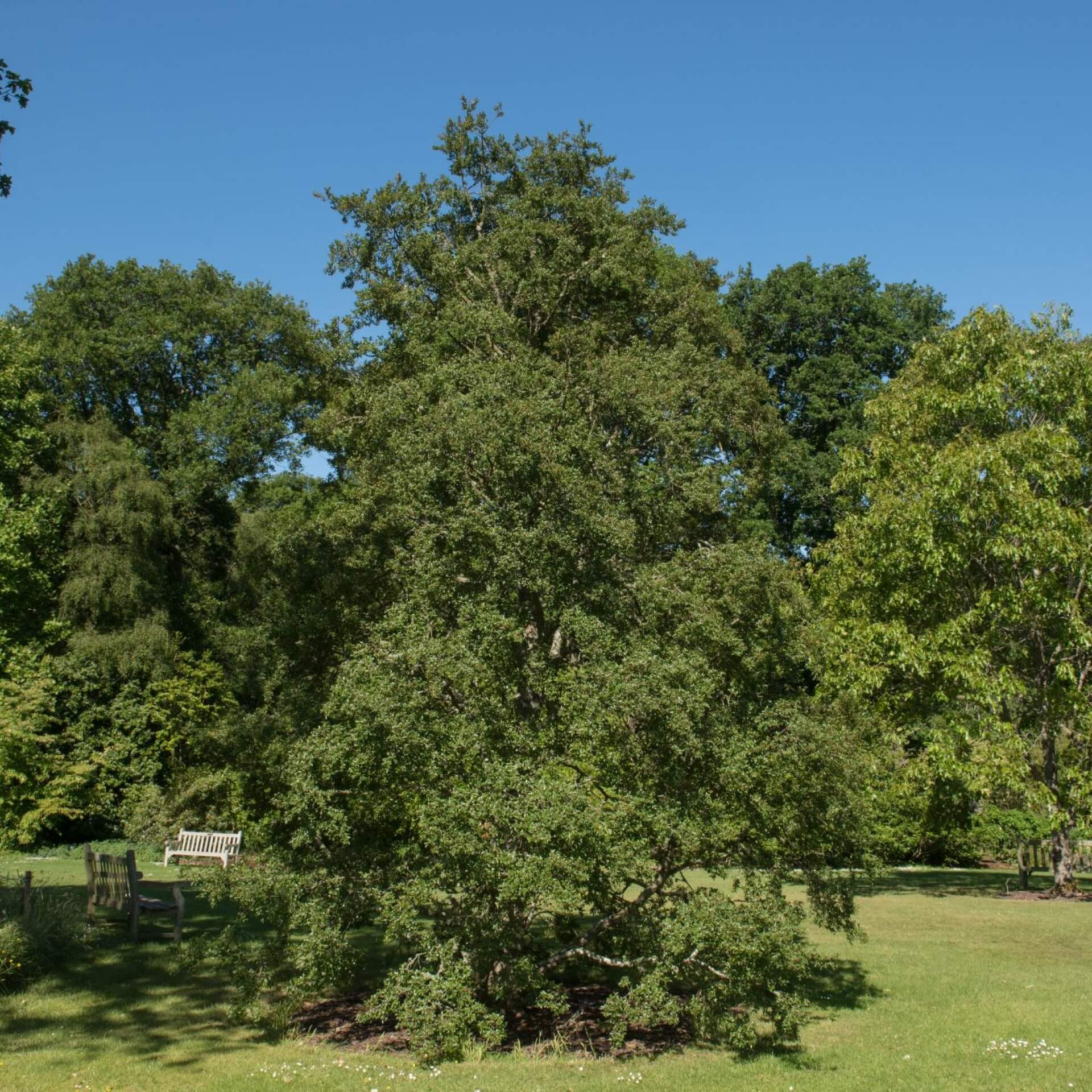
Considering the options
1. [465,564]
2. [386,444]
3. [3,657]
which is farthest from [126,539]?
[465,564]

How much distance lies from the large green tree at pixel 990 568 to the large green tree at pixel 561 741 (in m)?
6.78

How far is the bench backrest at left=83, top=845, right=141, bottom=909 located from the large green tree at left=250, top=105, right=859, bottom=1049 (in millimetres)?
3005

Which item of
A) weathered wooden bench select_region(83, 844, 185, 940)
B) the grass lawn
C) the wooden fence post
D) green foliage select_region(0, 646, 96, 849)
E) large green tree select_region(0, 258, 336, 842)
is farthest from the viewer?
large green tree select_region(0, 258, 336, 842)

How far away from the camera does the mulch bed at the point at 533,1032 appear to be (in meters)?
9.21

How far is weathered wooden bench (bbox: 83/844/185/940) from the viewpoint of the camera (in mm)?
13047

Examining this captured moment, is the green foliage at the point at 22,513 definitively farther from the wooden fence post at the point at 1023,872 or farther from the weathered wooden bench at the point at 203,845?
the wooden fence post at the point at 1023,872

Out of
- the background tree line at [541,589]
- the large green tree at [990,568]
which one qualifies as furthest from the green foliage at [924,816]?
the large green tree at [990,568]

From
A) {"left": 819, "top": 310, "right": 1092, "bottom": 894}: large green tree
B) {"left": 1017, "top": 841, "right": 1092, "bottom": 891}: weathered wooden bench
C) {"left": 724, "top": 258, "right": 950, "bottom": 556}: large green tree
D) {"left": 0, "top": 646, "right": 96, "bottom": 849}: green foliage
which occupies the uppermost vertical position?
{"left": 724, "top": 258, "right": 950, "bottom": 556}: large green tree

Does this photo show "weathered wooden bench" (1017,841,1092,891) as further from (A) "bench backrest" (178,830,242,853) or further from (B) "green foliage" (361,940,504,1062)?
(B) "green foliage" (361,940,504,1062)

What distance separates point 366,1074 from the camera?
Result: 807 centimetres

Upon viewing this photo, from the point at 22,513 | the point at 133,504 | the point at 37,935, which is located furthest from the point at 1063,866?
the point at 22,513

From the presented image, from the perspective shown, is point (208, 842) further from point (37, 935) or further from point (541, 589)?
point (541, 589)

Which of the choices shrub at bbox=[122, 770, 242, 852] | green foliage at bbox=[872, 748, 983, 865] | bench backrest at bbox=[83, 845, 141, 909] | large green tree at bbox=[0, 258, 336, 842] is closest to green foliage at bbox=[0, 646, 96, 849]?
large green tree at bbox=[0, 258, 336, 842]

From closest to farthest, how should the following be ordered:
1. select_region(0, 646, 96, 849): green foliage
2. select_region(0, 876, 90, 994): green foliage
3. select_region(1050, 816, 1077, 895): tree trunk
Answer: select_region(0, 876, 90, 994): green foliage, select_region(0, 646, 96, 849): green foliage, select_region(1050, 816, 1077, 895): tree trunk
